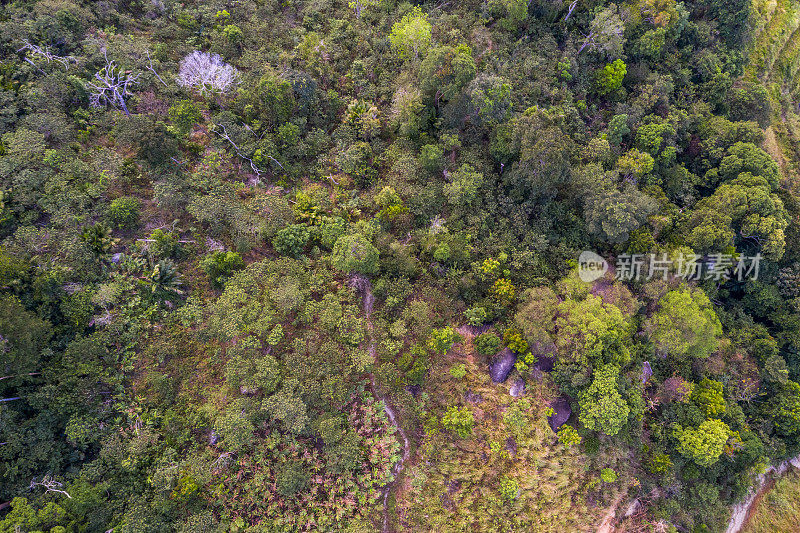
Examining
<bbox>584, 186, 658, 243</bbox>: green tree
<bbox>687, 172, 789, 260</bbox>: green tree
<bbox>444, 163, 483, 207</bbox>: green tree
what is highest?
<bbox>687, 172, 789, 260</bbox>: green tree

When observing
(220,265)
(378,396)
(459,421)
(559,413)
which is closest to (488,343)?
(459,421)

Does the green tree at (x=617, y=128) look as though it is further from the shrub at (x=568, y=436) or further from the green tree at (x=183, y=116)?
the green tree at (x=183, y=116)

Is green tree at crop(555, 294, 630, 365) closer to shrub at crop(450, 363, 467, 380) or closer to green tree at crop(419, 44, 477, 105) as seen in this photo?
shrub at crop(450, 363, 467, 380)

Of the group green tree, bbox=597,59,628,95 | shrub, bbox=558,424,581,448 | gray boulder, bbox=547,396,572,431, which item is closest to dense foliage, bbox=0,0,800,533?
shrub, bbox=558,424,581,448

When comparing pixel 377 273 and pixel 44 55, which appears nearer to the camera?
pixel 44 55

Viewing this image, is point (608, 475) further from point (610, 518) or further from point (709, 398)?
point (709, 398)
